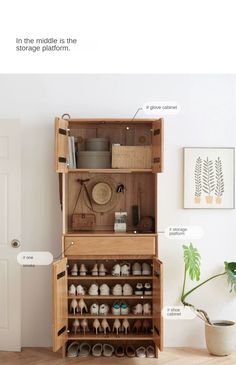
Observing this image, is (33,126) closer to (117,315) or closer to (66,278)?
(66,278)

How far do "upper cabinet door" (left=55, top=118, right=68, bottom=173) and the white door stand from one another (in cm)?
49

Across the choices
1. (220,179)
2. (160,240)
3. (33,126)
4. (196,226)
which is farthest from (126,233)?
(33,126)

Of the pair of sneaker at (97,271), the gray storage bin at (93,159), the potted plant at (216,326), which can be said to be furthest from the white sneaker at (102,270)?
the gray storage bin at (93,159)

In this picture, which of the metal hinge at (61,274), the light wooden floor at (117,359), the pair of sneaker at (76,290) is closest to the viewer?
the metal hinge at (61,274)

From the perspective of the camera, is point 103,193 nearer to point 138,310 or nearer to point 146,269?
point 146,269

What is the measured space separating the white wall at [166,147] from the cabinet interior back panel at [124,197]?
0.10 metres

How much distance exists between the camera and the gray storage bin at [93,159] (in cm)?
406

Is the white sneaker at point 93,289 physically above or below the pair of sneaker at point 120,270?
below

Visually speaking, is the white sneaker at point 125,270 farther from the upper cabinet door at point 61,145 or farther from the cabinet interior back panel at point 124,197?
the upper cabinet door at point 61,145

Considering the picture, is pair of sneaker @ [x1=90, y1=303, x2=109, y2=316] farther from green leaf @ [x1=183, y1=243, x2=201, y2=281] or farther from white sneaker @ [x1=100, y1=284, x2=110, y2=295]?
green leaf @ [x1=183, y1=243, x2=201, y2=281]

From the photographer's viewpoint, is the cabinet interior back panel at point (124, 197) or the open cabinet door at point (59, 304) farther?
the cabinet interior back panel at point (124, 197)

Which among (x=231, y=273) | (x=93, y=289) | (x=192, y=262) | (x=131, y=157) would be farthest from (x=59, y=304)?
(x=231, y=273)

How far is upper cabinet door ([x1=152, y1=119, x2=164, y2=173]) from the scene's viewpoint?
12.6ft

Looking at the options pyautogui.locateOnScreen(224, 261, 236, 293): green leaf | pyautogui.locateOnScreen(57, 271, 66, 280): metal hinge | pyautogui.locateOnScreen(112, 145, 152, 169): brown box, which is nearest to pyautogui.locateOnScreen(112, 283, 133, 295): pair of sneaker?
pyautogui.locateOnScreen(57, 271, 66, 280): metal hinge
